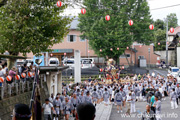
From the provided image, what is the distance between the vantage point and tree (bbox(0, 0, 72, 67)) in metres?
15.9

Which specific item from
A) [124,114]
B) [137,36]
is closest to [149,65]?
[137,36]

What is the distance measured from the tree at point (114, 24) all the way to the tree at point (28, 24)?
68.7 ft

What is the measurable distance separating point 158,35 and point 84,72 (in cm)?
2214

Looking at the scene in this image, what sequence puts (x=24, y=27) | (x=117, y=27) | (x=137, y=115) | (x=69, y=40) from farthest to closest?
(x=69, y=40) → (x=117, y=27) → (x=137, y=115) → (x=24, y=27)

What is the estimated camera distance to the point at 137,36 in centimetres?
4041

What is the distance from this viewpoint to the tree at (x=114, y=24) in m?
38.1

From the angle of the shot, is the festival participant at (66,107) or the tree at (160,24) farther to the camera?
the tree at (160,24)

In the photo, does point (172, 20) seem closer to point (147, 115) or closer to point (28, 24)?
point (28, 24)

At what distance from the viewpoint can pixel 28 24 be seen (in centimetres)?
1636

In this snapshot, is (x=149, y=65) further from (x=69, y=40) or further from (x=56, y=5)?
(x=56, y=5)

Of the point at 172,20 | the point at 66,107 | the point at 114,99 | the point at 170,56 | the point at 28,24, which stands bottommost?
the point at 114,99

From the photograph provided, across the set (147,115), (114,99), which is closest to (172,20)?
(114,99)

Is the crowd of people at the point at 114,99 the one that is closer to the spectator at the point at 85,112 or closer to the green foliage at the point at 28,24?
the green foliage at the point at 28,24

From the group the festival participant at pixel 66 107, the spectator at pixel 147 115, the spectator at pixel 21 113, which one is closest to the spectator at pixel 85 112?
the spectator at pixel 21 113
